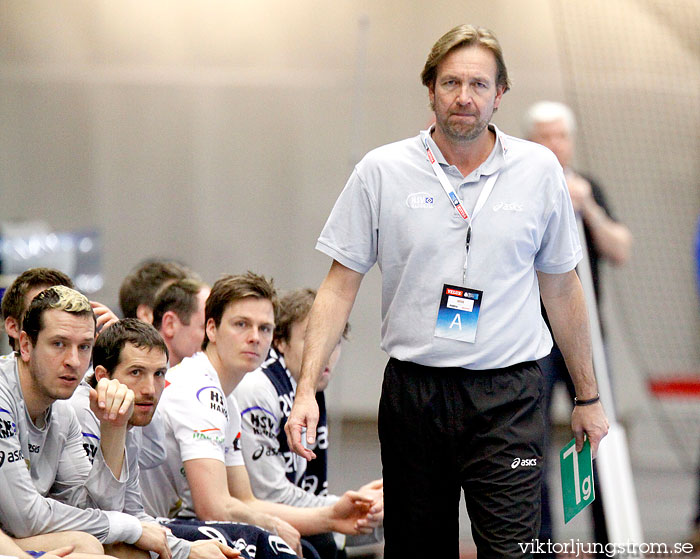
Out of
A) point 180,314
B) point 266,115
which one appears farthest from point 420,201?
point 266,115

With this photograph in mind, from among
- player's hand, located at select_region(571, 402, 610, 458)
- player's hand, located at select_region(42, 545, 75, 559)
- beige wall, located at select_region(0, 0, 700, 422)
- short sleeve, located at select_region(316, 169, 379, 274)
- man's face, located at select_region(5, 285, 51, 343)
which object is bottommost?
player's hand, located at select_region(42, 545, 75, 559)

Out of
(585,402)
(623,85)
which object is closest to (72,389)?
(585,402)

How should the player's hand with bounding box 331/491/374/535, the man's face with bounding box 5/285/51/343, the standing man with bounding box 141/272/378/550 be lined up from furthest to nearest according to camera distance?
the player's hand with bounding box 331/491/374/535
the standing man with bounding box 141/272/378/550
the man's face with bounding box 5/285/51/343

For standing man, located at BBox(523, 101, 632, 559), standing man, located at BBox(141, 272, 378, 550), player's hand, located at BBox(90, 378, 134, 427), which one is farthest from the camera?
standing man, located at BBox(523, 101, 632, 559)

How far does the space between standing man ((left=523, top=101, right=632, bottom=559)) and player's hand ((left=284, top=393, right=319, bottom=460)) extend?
175cm

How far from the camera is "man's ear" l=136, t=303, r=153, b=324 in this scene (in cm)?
358

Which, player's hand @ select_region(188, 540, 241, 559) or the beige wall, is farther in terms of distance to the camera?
the beige wall

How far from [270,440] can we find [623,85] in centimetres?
542

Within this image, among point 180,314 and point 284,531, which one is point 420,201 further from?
point 180,314

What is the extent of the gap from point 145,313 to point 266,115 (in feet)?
14.7

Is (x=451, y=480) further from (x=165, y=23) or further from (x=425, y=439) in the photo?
(x=165, y=23)

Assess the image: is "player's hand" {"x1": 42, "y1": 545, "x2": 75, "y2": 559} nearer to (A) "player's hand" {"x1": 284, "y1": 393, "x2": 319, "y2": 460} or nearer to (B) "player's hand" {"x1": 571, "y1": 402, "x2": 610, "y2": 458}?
(A) "player's hand" {"x1": 284, "y1": 393, "x2": 319, "y2": 460}

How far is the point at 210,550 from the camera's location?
2537mm

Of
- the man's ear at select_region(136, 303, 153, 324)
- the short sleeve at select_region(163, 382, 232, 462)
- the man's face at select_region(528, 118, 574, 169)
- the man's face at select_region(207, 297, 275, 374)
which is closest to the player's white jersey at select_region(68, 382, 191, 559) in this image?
the short sleeve at select_region(163, 382, 232, 462)
